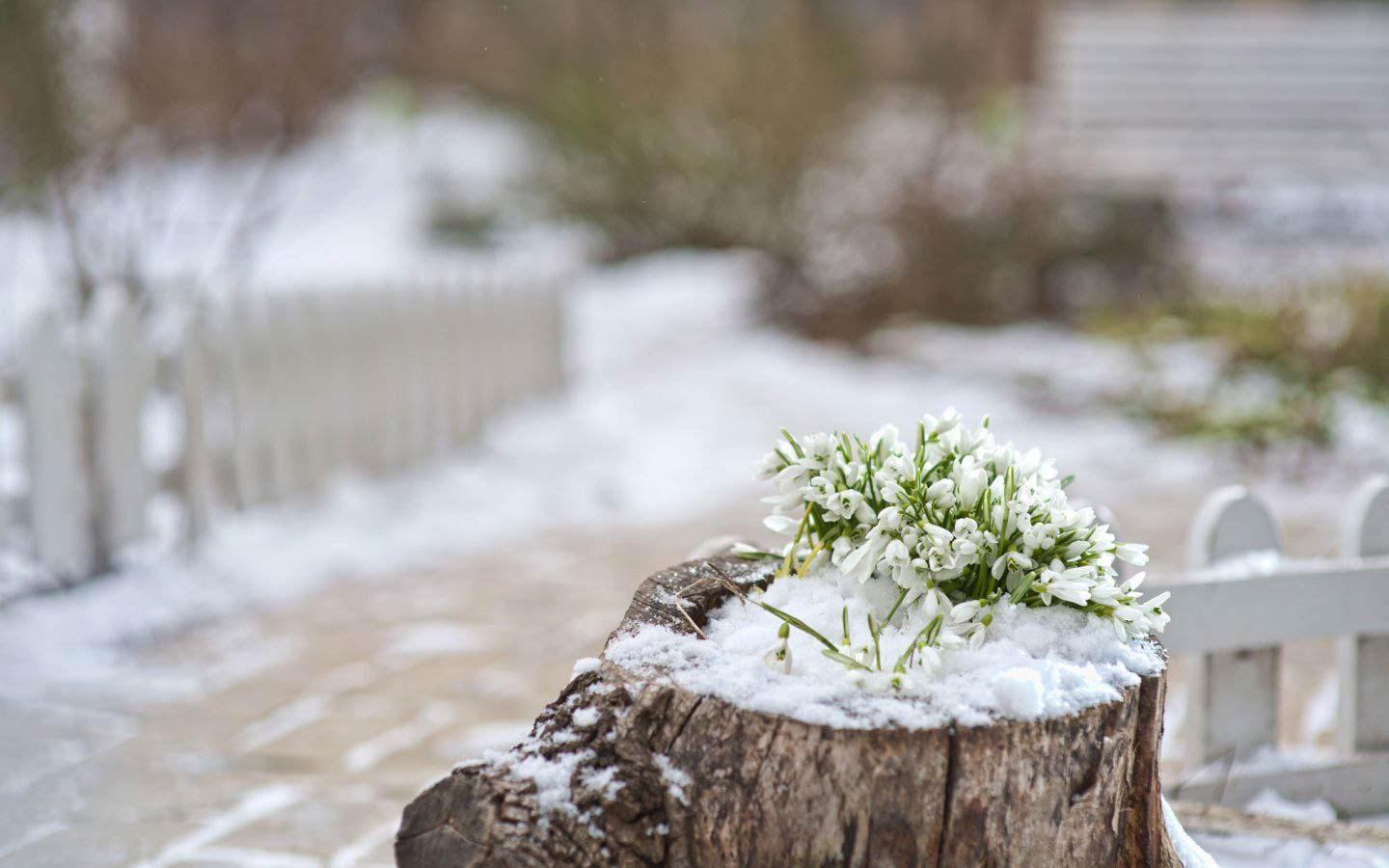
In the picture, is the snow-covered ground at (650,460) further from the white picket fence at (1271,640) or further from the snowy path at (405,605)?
the white picket fence at (1271,640)

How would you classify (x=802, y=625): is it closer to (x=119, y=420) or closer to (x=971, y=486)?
(x=971, y=486)

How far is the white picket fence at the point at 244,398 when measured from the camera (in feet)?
13.2

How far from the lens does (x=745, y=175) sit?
36.1ft

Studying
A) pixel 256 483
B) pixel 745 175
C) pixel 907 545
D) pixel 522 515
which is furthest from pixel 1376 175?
pixel 907 545

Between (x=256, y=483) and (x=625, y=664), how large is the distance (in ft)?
11.0

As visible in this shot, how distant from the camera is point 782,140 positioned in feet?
35.0

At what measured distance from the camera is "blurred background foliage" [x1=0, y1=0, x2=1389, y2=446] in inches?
265

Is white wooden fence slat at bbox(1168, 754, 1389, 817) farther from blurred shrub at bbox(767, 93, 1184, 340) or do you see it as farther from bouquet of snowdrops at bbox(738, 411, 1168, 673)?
blurred shrub at bbox(767, 93, 1184, 340)

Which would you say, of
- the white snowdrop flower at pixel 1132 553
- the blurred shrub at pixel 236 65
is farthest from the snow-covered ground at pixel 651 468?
the blurred shrub at pixel 236 65

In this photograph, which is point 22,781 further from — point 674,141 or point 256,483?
point 674,141

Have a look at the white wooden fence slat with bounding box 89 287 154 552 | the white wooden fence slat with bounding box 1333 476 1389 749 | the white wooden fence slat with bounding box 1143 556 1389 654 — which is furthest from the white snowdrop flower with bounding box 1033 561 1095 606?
the white wooden fence slat with bounding box 89 287 154 552

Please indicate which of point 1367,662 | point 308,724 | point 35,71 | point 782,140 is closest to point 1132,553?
→ point 1367,662

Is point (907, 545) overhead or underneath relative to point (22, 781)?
overhead

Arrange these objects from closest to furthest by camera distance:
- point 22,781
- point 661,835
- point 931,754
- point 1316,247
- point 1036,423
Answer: point 931,754 < point 661,835 < point 22,781 < point 1036,423 < point 1316,247
